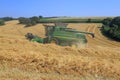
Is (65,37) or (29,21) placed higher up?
(65,37)

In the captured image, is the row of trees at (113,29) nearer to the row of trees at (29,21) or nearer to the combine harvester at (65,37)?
the row of trees at (29,21)

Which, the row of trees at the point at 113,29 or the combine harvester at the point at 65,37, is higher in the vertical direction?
the combine harvester at the point at 65,37

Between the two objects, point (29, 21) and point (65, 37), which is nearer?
point (65, 37)

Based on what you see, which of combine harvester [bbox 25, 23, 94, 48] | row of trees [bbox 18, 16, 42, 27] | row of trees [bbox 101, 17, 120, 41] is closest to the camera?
combine harvester [bbox 25, 23, 94, 48]

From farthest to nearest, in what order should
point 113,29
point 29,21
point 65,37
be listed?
point 29,21, point 113,29, point 65,37

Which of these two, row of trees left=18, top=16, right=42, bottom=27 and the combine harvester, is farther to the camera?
row of trees left=18, top=16, right=42, bottom=27

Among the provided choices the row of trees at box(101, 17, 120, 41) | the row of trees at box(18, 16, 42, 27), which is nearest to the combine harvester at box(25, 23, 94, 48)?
the row of trees at box(101, 17, 120, 41)

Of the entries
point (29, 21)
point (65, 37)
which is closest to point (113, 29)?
point (29, 21)

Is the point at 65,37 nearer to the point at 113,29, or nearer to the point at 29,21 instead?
the point at 113,29

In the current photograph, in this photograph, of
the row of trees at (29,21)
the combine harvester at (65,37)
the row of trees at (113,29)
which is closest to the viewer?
the combine harvester at (65,37)

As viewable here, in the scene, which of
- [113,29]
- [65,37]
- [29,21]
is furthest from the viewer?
[29,21]

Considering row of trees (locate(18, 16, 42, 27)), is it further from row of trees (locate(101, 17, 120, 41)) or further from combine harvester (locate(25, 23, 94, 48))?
combine harvester (locate(25, 23, 94, 48))

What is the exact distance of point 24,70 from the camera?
845 cm

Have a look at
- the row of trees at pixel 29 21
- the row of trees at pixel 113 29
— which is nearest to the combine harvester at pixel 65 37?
the row of trees at pixel 113 29
